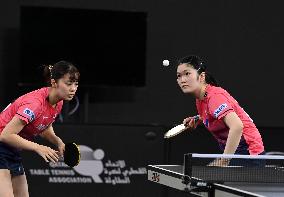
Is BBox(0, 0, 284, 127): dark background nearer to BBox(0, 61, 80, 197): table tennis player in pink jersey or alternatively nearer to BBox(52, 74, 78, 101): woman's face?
BBox(0, 61, 80, 197): table tennis player in pink jersey

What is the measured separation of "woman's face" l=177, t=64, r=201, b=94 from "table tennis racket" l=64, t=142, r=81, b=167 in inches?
34.3

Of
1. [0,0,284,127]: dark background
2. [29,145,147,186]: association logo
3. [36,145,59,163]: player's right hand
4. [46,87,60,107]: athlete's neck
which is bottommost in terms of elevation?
[29,145,147,186]: association logo

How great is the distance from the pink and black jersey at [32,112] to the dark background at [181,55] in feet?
9.95

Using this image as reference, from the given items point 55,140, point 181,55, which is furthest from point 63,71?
point 181,55

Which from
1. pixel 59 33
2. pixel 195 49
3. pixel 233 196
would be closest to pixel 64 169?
pixel 59 33

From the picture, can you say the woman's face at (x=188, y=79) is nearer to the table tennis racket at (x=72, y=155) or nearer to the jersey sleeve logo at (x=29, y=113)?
the table tennis racket at (x=72, y=155)

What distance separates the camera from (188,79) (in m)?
5.58

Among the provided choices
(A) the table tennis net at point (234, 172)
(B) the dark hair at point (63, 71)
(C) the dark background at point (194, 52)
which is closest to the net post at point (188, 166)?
(A) the table tennis net at point (234, 172)

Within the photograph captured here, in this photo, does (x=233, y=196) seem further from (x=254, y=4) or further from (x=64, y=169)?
(x=254, y=4)

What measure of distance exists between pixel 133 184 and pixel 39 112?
92.6 inches

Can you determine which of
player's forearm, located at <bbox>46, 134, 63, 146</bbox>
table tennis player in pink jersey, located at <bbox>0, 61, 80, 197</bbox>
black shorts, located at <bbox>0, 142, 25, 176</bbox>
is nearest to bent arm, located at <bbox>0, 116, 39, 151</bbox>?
table tennis player in pink jersey, located at <bbox>0, 61, 80, 197</bbox>

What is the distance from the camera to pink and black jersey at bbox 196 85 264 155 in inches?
208

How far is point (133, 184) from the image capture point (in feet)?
25.2

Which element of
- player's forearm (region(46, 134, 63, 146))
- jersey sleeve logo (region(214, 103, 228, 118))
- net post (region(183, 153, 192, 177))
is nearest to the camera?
net post (region(183, 153, 192, 177))
